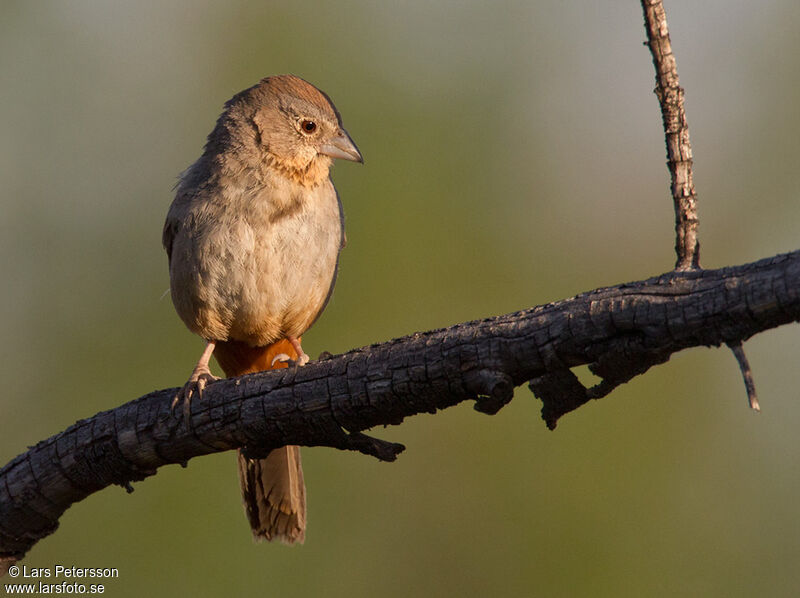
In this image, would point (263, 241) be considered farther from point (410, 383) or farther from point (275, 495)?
point (410, 383)

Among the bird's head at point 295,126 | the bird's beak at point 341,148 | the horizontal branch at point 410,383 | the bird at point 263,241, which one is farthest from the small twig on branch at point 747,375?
the bird's beak at point 341,148

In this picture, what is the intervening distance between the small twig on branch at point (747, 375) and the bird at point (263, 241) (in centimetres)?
290

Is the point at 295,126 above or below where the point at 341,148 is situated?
above

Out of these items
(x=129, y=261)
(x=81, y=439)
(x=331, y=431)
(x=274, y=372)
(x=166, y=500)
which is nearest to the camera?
(x=331, y=431)

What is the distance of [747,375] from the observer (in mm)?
2973

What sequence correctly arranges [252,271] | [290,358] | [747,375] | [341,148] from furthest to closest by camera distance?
[290,358] < [341,148] < [252,271] < [747,375]

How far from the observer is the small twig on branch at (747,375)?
116 inches

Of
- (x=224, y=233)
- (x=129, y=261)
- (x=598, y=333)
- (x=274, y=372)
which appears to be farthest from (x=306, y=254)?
(x=129, y=261)

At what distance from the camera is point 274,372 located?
4.27 m

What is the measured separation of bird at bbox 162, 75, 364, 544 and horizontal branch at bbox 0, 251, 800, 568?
0.74 m

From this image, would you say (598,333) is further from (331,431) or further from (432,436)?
(432,436)

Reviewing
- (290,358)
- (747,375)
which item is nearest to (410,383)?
(747,375)

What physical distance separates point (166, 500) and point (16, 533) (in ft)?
13.3

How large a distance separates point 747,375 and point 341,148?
370cm
